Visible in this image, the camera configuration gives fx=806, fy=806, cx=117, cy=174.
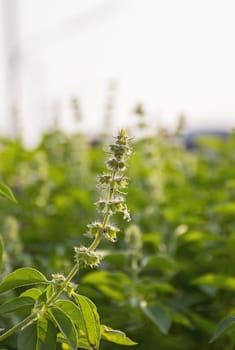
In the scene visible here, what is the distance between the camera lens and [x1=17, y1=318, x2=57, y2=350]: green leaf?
1927mm

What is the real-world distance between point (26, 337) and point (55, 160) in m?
3.97

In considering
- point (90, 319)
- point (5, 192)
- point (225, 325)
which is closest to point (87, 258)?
point (90, 319)

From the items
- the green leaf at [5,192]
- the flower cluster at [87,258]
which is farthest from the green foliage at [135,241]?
the green leaf at [5,192]

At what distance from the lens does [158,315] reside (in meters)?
2.79

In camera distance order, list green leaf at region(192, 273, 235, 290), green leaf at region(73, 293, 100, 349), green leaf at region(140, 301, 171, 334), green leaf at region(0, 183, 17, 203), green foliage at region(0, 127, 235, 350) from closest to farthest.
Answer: green leaf at region(73, 293, 100, 349) < green leaf at region(0, 183, 17, 203) < green foliage at region(0, 127, 235, 350) < green leaf at region(140, 301, 171, 334) < green leaf at region(192, 273, 235, 290)

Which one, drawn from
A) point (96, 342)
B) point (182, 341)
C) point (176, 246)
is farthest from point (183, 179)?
point (96, 342)

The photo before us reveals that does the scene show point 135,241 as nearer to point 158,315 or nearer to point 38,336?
point 158,315

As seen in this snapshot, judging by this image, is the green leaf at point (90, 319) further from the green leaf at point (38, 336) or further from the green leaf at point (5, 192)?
the green leaf at point (5, 192)

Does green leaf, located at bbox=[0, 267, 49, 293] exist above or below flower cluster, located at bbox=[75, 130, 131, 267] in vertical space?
below

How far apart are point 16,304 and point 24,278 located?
0.25 feet

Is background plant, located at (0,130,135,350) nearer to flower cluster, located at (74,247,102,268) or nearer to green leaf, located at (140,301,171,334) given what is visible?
flower cluster, located at (74,247,102,268)

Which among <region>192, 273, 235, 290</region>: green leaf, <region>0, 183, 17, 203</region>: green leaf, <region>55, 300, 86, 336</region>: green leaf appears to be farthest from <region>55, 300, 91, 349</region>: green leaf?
<region>192, 273, 235, 290</region>: green leaf

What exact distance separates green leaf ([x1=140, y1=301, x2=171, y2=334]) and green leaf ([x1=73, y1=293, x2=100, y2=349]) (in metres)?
0.69

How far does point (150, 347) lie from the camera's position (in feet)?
9.75
